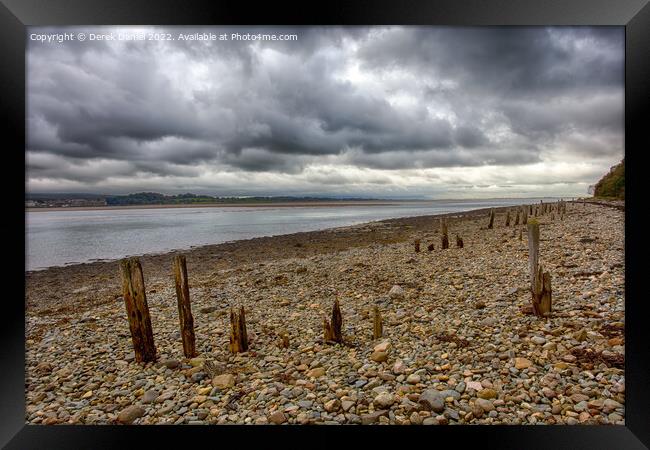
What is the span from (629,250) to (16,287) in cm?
793

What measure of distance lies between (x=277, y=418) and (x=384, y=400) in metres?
1.39

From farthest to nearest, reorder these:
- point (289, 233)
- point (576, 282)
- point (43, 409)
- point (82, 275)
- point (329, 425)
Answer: point (289, 233) → point (82, 275) → point (576, 282) → point (43, 409) → point (329, 425)

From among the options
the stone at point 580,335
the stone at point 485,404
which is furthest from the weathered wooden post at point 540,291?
the stone at point 485,404

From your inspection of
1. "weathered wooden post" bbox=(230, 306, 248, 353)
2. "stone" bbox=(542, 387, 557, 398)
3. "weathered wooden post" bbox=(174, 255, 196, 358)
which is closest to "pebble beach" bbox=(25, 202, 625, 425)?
"stone" bbox=(542, 387, 557, 398)

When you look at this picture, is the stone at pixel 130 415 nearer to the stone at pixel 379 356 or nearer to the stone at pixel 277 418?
the stone at pixel 277 418

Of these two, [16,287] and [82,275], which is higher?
[16,287]

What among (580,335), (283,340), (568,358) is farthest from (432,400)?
(283,340)

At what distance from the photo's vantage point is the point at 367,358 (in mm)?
4527

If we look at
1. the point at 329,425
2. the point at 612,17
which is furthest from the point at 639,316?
the point at 329,425

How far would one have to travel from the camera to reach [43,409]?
421 centimetres

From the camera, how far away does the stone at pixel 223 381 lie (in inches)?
168

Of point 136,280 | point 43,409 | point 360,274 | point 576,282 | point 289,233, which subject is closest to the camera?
point 43,409

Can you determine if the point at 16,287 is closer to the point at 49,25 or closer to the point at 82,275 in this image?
the point at 49,25

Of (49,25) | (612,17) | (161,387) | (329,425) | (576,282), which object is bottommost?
(329,425)
